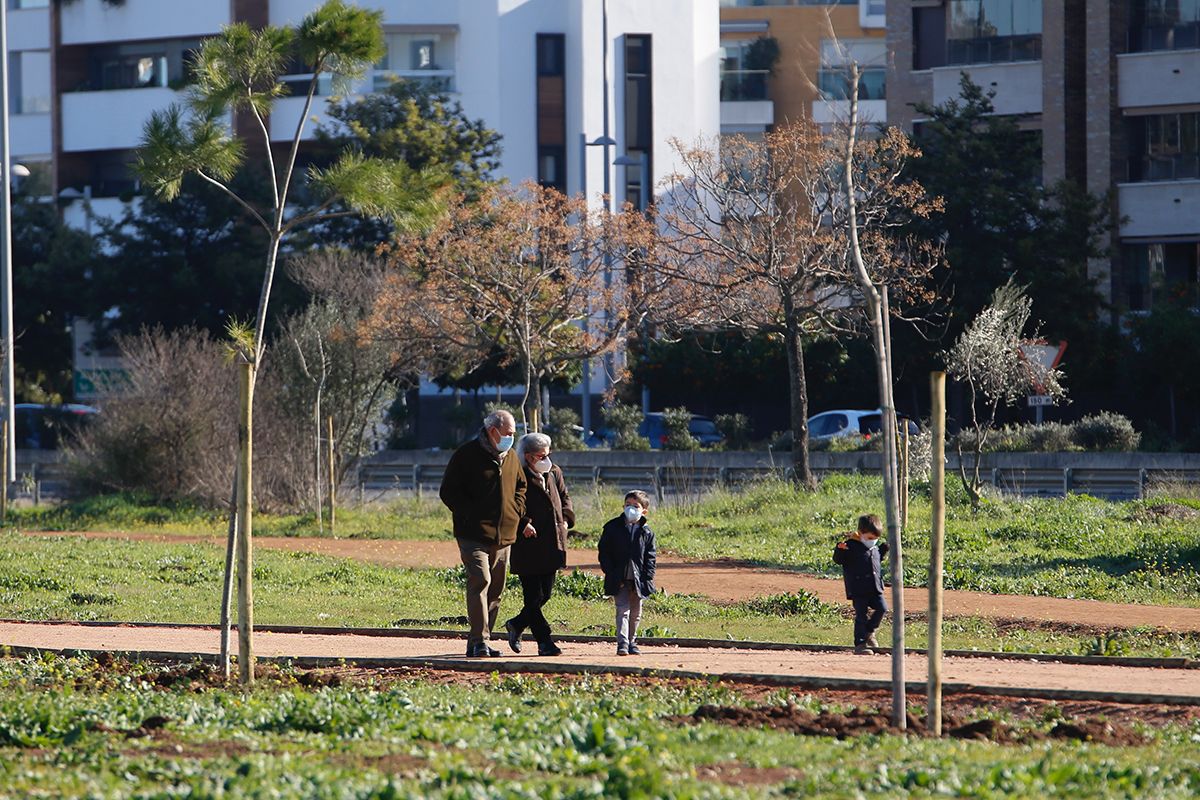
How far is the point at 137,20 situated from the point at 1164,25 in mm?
36678

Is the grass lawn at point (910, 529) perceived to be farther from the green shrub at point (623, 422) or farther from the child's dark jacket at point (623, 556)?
the green shrub at point (623, 422)

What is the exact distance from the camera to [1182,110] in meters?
48.4

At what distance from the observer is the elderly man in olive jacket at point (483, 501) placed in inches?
469

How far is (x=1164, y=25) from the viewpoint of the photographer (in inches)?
1903

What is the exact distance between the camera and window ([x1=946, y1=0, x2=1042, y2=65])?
1992 inches

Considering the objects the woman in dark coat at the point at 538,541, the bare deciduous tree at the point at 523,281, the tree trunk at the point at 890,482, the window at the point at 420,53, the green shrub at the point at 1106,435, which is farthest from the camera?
the window at the point at 420,53

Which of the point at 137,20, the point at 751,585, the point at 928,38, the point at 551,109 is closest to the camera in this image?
the point at 751,585

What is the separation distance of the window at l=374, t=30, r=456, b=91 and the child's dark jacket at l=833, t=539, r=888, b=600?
163 feet

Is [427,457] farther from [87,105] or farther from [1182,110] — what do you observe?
[87,105]

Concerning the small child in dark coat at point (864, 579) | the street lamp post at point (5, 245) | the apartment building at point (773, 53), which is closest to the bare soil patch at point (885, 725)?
the small child in dark coat at point (864, 579)

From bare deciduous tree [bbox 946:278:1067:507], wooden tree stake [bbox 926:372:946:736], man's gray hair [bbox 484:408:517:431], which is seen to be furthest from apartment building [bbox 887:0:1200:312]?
wooden tree stake [bbox 926:372:946:736]

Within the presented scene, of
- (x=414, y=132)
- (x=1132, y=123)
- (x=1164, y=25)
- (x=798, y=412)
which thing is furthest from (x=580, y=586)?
(x=1164, y=25)

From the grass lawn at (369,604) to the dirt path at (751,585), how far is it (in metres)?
0.86

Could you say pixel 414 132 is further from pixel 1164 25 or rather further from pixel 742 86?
pixel 742 86
